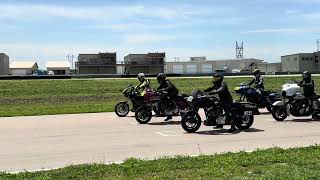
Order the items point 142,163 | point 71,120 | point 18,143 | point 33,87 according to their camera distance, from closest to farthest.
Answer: point 142,163, point 18,143, point 71,120, point 33,87

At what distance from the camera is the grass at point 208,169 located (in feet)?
27.0

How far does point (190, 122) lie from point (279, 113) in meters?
4.43

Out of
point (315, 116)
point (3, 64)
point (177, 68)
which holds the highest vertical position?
point (3, 64)

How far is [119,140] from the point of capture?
534 inches

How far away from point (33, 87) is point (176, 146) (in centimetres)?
3561

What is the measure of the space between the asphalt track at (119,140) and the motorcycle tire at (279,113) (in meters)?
0.24

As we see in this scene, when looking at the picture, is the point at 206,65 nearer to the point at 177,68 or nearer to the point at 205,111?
the point at 177,68

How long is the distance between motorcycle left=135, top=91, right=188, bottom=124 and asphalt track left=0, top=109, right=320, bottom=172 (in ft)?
1.13

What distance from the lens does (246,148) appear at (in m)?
11.9

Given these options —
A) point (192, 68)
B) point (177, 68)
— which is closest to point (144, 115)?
point (177, 68)

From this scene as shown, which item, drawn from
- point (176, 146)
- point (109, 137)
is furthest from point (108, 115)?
point (176, 146)

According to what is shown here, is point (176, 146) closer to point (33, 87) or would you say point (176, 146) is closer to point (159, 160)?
point (159, 160)

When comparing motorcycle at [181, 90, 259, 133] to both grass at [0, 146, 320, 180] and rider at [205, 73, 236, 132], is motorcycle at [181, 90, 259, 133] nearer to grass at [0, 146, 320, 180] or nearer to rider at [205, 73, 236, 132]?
rider at [205, 73, 236, 132]

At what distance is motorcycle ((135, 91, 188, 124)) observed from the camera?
17.7m
